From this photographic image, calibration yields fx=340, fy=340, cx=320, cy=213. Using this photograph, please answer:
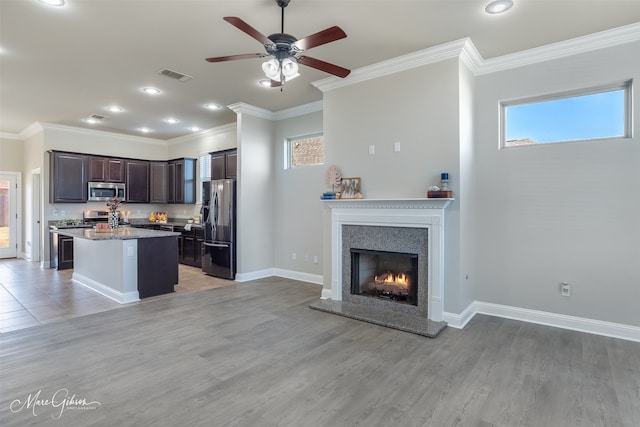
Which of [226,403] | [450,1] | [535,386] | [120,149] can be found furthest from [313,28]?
[120,149]

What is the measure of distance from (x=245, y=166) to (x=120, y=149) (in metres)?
4.41

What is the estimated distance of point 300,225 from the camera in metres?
6.19

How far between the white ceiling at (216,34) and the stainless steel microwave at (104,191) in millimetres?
2806

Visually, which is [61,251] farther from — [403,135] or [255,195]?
[403,135]

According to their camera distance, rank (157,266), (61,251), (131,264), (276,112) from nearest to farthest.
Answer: (131,264), (157,266), (276,112), (61,251)

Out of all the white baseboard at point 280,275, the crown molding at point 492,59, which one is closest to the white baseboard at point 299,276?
the white baseboard at point 280,275

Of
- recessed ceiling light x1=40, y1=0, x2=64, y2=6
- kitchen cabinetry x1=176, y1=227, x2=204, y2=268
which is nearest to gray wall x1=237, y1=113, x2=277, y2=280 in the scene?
kitchen cabinetry x1=176, y1=227, x2=204, y2=268

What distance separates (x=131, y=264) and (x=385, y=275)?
11.8 feet

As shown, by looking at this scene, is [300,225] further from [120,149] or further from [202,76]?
[120,149]

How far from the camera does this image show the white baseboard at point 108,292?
475 centimetres

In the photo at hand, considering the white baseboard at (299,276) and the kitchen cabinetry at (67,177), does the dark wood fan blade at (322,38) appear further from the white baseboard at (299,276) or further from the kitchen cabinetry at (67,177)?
the kitchen cabinetry at (67,177)

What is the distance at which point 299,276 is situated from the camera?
6188 mm

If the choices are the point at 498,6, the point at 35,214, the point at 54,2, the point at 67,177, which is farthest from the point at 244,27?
the point at 35,214

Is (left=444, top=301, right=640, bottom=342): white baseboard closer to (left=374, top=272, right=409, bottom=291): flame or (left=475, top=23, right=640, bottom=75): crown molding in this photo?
(left=374, top=272, right=409, bottom=291): flame
